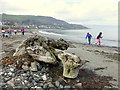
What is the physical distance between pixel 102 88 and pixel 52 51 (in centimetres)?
367

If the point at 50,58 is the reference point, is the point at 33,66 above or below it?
below

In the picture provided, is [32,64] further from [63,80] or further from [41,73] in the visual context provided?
[63,80]

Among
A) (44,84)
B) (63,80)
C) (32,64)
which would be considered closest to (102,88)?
(63,80)

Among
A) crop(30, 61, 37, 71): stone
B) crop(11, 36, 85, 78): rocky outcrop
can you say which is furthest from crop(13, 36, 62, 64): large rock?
crop(30, 61, 37, 71): stone

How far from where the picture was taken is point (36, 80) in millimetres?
5480

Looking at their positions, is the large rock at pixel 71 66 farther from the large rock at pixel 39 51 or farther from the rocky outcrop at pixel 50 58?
the large rock at pixel 39 51

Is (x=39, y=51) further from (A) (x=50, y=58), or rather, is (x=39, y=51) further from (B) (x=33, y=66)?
(B) (x=33, y=66)

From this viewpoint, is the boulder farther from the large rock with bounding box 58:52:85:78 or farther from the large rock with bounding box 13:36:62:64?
the large rock with bounding box 58:52:85:78

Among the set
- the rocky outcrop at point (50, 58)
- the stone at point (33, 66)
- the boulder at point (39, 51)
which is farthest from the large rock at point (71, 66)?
the stone at point (33, 66)

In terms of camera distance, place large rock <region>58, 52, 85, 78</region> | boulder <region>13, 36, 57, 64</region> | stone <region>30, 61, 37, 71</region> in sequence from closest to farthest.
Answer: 1. large rock <region>58, 52, 85, 78</region>
2. stone <region>30, 61, 37, 71</region>
3. boulder <region>13, 36, 57, 64</region>

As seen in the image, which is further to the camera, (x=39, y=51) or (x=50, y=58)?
(x=39, y=51)

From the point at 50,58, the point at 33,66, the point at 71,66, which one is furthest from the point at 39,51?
the point at 71,66

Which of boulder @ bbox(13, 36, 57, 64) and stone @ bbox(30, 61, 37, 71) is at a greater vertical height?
boulder @ bbox(13, 36, 57, 64)

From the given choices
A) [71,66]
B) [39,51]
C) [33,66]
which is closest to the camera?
[71,66]
